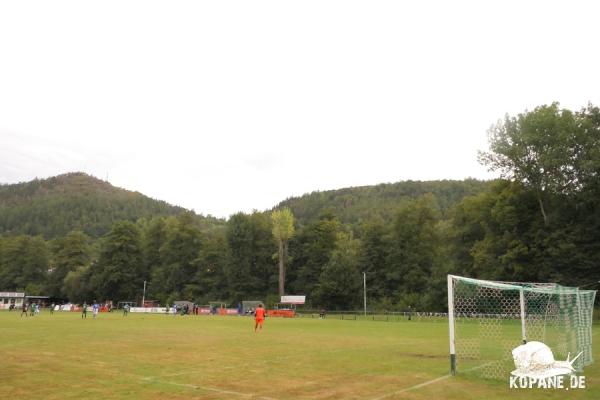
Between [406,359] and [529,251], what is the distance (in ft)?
134

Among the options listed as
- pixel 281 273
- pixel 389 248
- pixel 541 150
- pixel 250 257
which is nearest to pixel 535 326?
pixel 541 150

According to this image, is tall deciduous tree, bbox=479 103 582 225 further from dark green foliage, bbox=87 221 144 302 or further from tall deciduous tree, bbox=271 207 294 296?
dark green foliage, bbox=87 221 144 302

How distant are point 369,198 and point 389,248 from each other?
7397 cm

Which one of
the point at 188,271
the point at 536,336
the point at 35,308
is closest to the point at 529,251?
the point at 536,336

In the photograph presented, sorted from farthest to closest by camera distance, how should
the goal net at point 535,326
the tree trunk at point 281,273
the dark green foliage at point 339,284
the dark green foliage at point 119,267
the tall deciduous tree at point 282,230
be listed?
1. the dark green foliage at point 119,267
2. the tall deciduous tree at point 282,230
3. the tree trunk at point 281,273
4. the dark green foliage at point 339,284
5. the goal net at point 535,326

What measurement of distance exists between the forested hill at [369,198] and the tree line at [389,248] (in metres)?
4.51

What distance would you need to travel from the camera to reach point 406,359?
17141 millimetres

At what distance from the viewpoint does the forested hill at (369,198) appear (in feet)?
440

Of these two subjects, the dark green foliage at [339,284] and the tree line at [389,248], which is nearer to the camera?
the tree line at [389,248]

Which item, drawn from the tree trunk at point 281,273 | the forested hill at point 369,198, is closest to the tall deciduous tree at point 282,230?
the tree trunk at point 281,273

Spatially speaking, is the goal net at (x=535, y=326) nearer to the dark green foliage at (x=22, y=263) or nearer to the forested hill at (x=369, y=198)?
the forested hill at (x=369, y=198)

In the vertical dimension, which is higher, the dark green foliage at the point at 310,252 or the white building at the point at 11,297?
the dark green foliage at the point at 310,252

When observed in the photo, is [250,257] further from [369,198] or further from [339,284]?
[369,198]

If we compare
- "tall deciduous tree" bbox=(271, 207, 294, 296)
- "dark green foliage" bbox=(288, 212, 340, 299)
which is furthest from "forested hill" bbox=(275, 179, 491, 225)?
"tall deciduous tree" bbox=(271, 207, 294, 296)
